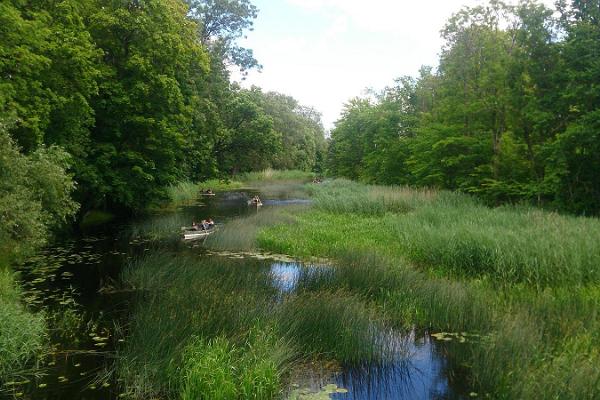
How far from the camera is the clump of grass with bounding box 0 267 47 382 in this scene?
235 inches

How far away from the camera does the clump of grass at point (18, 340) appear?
598cm

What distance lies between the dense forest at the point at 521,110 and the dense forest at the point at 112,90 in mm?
13842

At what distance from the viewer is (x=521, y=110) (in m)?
17.9

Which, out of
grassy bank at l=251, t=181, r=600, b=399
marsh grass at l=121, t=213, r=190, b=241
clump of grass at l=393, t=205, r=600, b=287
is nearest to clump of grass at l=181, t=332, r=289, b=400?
grassy bank at l=251, t=181, r=600, b=399

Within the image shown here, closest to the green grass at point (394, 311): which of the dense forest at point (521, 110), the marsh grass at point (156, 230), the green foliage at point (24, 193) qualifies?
the green foliage at point (24, 193)

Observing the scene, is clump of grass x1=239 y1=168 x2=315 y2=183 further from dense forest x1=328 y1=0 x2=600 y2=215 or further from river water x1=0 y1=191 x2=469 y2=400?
river water x1=0 y1=191 x2=469 y2=400

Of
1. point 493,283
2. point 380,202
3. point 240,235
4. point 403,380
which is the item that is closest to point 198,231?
point 240,235

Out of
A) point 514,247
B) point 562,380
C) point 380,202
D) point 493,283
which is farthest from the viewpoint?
point 380,202

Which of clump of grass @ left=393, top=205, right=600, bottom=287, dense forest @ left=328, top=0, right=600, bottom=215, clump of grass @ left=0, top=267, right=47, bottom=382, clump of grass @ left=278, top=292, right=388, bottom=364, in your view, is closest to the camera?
clump of grass @ left=0, top=267, right=47, bottom=382

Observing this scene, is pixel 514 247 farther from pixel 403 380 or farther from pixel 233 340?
pixel 233 340

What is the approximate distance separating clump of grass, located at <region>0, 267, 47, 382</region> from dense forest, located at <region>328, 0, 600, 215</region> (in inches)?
613

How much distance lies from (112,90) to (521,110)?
17745 millimetres

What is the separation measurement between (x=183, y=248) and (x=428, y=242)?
315 inches

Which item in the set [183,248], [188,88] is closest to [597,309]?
[183,248]
